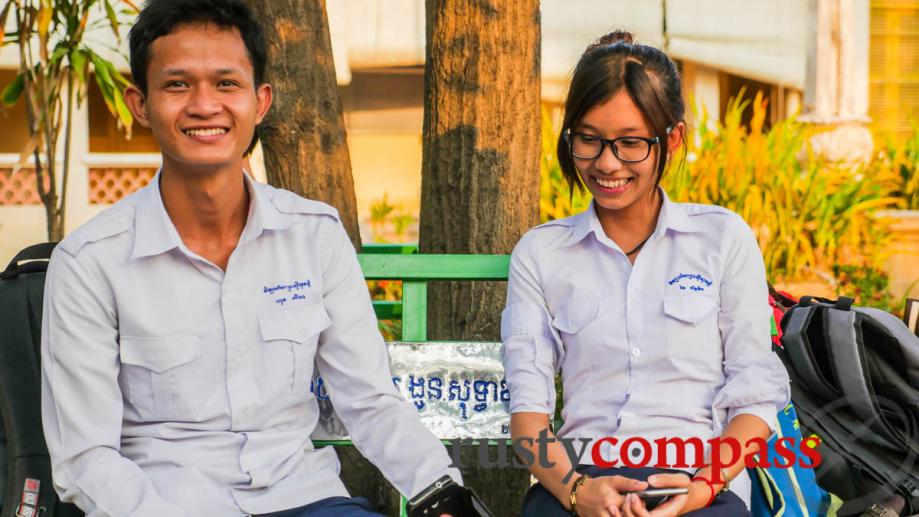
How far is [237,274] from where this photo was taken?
260 cm

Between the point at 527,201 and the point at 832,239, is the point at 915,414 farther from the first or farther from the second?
the point at 832,239

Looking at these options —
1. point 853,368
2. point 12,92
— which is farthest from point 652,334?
point 12,92

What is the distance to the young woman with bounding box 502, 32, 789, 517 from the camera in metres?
2.70

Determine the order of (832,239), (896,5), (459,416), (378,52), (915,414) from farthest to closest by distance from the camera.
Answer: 1. (896,5)
2. (378,52)
3. (832,239)
4. (459,416)
5. (915,414)

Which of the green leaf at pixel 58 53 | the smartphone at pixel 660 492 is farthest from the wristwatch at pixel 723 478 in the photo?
the green leaf at pixel 58 53

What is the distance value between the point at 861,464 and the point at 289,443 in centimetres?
151

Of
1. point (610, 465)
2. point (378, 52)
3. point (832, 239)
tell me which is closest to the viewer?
point (610, 465)

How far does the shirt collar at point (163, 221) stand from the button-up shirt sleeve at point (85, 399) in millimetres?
129

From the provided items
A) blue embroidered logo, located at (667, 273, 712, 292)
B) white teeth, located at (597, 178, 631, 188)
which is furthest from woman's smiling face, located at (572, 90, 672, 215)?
blue embroidered logo, located at (667, 273, 712, 292)

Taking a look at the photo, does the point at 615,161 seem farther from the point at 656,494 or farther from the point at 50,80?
the point at 50,80

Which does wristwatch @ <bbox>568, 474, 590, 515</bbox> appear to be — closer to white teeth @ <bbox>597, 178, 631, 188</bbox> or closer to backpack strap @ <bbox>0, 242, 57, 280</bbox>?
white teeth @ <bbox>597, 178, 631, 188</bbox>

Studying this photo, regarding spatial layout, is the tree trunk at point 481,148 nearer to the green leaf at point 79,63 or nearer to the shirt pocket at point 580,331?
the shirt pocket at point 580,331

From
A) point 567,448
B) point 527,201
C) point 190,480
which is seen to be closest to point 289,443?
point 190,480

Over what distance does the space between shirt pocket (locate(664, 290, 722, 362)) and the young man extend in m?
0.65
